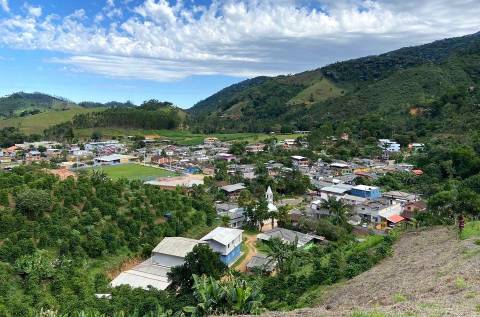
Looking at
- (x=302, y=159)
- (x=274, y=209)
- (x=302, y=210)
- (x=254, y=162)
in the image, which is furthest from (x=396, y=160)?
(x=274, y=209)

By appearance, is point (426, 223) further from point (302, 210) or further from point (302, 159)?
point (302, 159)

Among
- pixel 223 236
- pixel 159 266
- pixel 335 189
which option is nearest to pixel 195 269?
pixel 159 266

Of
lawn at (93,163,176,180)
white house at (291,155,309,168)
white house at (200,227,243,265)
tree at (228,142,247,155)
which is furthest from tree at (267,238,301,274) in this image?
tree at (228,142,247,155)

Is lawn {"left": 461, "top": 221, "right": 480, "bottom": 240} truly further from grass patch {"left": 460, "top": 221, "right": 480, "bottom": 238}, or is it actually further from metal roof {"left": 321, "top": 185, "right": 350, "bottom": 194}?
metal roof {"left": 321, "top": 185, "right": 350, "bottom": 194}

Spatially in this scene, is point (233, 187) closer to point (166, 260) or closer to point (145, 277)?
point (166, 260)

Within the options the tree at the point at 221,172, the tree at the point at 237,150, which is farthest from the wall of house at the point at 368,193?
the tree at the point at 237,150
